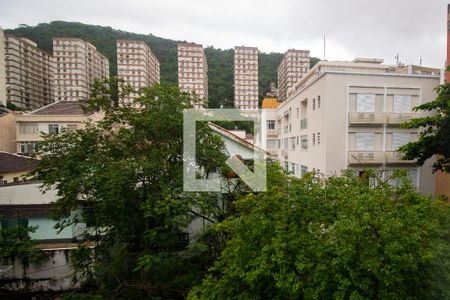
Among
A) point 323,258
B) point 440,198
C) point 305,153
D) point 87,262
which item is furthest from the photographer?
point 305,153

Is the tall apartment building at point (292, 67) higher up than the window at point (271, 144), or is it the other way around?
the tall apartment building at point (292, 67)

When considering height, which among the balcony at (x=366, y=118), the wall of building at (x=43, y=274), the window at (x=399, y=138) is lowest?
the wall of building at (x=43, y=274)

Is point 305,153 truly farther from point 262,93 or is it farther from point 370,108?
point 262,93

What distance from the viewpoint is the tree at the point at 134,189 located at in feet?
19.3

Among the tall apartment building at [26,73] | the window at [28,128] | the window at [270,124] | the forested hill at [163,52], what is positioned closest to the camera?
the window at [28,128]

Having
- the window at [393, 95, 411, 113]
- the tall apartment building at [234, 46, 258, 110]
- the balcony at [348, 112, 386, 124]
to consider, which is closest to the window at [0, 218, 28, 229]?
the balcony at [348, 112, 386, 124]

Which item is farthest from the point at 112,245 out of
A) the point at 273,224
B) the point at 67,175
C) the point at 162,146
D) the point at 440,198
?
the point at 440,198

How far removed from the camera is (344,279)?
2.93 meters

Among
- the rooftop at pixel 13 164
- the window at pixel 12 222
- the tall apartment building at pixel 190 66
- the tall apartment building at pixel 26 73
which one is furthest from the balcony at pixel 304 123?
the tall apartment building at pixel 26 73

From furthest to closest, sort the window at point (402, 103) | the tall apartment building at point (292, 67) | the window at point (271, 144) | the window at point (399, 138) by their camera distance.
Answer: the tall apartment building at point (292, 67), the window at point (271, 144), the window at point (399, 138), the window at point (402, 103)

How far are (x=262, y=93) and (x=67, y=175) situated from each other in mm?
63911

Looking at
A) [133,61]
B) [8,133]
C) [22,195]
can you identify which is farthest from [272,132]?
[133,61]

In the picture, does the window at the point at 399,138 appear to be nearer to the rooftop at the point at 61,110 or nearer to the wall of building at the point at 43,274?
the wall of building at the point at 43,274

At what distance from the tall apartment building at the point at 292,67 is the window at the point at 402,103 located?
5206cm
